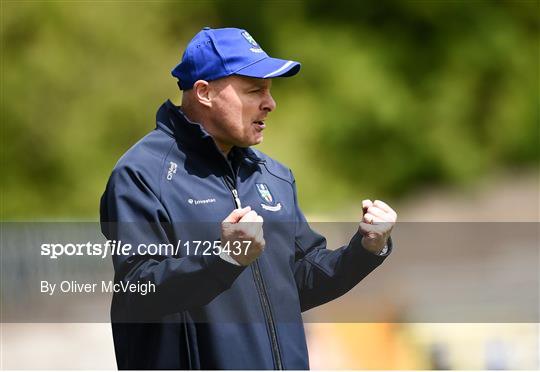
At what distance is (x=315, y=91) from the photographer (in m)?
7.71

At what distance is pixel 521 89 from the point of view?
8.35m

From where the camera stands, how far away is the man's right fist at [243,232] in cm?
216

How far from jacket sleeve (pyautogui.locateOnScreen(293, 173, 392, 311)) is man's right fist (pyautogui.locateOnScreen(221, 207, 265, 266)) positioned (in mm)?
424

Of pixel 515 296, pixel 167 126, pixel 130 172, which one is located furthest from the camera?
pixel 515 296

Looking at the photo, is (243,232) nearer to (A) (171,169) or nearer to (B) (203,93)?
(A) (171,169)

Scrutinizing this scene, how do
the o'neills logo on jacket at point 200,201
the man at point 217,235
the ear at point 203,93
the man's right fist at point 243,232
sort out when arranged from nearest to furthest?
the man's right fist at point 243,232
the man at point 217,235
the o'neills logo on jacket at point 200,201
the ear at point 203,93

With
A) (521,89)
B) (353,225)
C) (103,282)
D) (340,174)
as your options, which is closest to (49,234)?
(103,282)

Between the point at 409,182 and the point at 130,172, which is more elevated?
the point at 130,172

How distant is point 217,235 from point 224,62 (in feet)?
1.43

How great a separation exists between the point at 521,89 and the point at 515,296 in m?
2.56

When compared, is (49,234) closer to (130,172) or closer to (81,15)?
(130,172)

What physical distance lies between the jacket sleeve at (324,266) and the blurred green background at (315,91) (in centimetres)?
425

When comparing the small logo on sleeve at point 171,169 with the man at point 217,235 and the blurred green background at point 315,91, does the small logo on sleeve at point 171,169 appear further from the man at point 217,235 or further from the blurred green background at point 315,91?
the blurred green background at point 315,91

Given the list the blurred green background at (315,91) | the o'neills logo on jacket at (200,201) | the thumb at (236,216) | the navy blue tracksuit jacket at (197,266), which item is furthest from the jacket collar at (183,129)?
the blurred green background at (315,91)
